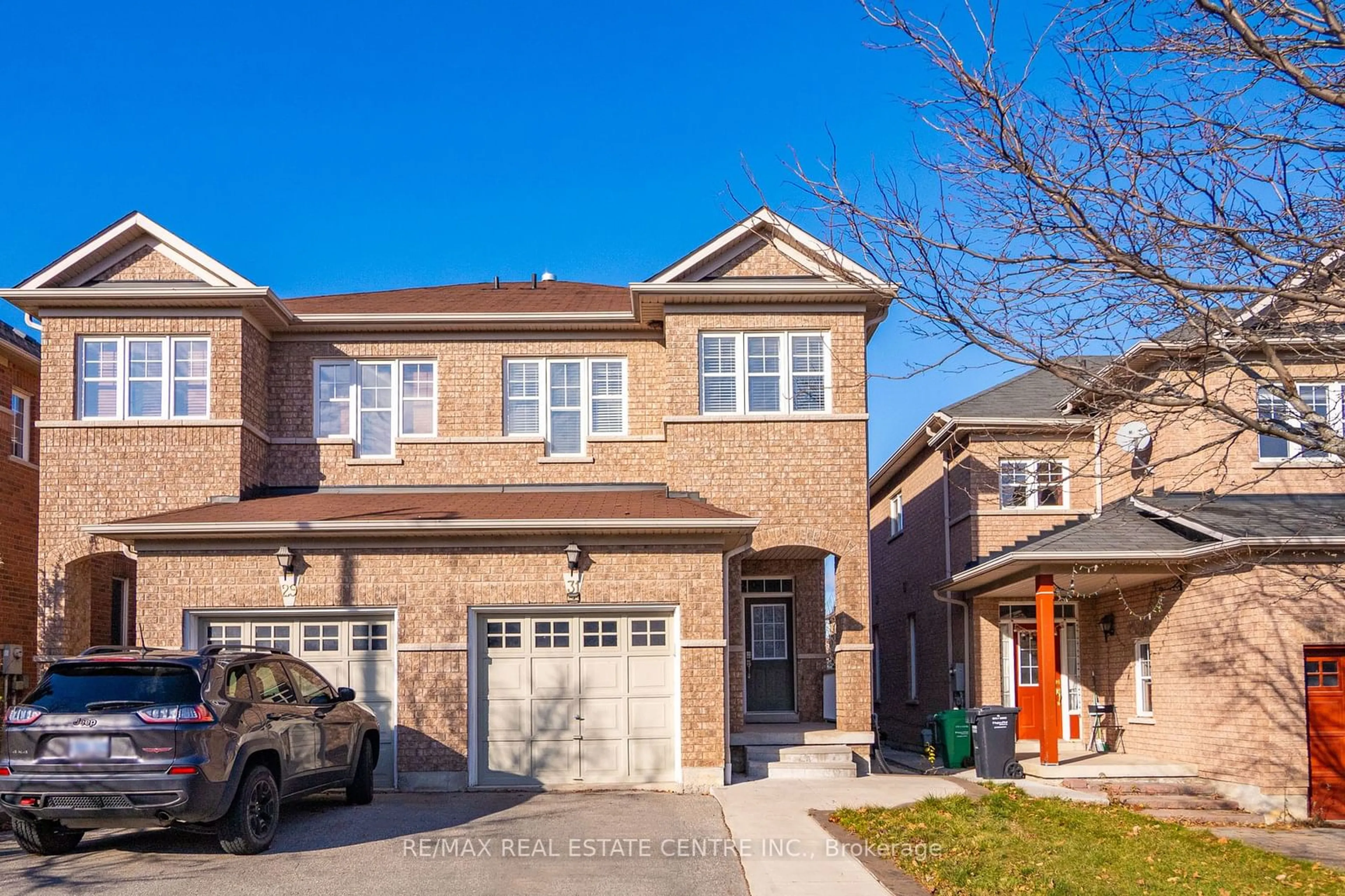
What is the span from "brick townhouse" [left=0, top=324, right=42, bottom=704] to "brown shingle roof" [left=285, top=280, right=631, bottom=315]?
479 centimetres

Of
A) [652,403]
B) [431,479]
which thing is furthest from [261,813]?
[652,403]

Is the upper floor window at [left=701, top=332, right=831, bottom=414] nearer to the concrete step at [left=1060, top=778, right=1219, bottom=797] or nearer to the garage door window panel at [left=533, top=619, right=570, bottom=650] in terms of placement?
the garage door window panel at [left=533, top=619, right=570, bottom=650]

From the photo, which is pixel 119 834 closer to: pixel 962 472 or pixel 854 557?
pixel 854 557

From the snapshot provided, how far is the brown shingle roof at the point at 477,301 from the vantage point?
65.9 feet

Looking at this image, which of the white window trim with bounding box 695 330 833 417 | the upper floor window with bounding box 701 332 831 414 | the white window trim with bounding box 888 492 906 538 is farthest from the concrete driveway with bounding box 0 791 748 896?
the white window trim with bounding box 888 492 906 538

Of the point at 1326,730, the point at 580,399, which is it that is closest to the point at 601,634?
the point at 580,399

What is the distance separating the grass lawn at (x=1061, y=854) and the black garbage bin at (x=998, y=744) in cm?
293

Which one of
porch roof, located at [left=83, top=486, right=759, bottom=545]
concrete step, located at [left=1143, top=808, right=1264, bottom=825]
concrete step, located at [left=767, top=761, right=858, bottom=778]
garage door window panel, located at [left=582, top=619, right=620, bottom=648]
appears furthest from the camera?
concrete step, located at [left=767, top=761, right=858, bottom=778]

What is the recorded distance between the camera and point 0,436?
21359mm

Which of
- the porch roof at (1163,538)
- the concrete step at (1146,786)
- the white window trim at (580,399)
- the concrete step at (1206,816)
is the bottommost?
the concrete step at (1206,816)

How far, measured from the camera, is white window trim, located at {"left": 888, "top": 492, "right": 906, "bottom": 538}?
27.8m

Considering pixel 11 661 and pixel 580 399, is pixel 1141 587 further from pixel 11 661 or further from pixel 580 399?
pixel 11 661

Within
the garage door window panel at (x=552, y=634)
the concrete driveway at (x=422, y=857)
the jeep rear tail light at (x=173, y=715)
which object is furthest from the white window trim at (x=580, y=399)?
the jeep rear tail light at (x=173, y=715)

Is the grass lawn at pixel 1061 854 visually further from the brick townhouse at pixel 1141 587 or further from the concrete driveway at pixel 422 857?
the brick townhouse at pixel 1141 587
